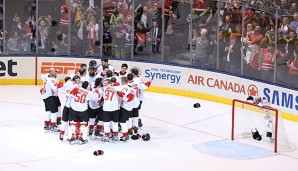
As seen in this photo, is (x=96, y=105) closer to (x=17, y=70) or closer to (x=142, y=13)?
(x=142, y=13)

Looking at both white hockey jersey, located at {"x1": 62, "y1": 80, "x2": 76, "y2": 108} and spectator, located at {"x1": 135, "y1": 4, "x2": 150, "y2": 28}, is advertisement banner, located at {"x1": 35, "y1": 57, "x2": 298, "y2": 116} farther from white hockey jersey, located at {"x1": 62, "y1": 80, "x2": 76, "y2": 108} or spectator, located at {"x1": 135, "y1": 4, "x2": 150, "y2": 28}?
white hockey jersey, located at {"x1": 62, "y1": 80, "x2": 76, "y2": 108}

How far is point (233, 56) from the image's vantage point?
638 inches

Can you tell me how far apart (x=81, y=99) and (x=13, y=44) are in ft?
20.2

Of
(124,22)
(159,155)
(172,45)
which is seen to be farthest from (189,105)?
(159,155)

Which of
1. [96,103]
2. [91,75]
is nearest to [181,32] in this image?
[91,75]

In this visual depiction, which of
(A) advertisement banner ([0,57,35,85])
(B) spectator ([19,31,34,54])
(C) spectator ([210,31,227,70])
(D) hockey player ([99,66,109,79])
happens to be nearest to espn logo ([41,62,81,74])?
(A) advertisement banner ([0,57,35,85])

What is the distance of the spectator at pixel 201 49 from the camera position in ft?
54.8

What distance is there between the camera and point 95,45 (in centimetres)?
1805

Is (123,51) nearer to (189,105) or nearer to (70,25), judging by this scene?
(70,25)

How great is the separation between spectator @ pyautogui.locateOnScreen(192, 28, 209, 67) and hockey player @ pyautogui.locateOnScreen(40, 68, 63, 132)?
4.61m

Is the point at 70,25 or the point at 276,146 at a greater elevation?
the point at 70,25

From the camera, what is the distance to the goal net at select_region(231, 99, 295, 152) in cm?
1277

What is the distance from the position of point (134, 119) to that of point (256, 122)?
223 cm

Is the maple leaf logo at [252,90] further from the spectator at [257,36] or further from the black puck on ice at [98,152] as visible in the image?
the black puck on ice at [98,152]
